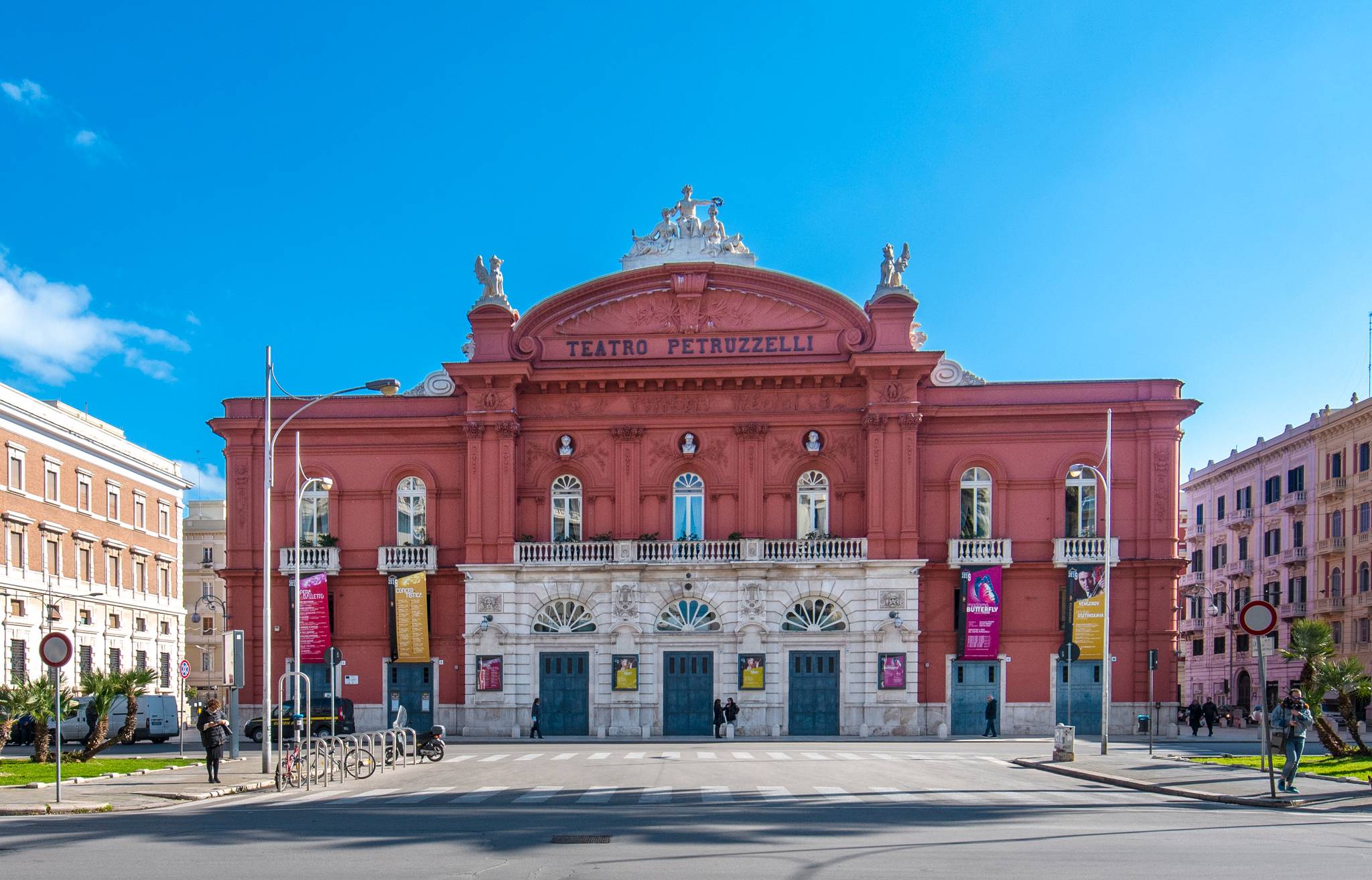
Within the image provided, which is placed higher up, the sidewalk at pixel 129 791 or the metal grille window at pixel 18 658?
the sidewalk at pixel 129 791

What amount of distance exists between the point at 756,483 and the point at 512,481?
8.92 m

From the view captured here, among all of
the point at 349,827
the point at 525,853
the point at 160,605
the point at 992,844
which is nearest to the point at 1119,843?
the point at 992,844

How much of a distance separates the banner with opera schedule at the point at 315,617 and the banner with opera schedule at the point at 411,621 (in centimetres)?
261

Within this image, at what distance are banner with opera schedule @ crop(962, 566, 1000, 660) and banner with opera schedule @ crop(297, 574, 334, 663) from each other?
22978mm

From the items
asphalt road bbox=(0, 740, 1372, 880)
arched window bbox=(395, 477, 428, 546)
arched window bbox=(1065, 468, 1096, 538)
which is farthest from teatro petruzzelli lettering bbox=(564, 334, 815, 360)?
asphalt road bbox=(0, 740, 1372, 880)

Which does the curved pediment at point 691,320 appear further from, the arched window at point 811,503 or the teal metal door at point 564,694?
the teal metal door at point 564,694

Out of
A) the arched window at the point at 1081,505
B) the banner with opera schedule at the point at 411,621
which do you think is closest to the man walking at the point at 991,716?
the arched window at the point at 1081,505

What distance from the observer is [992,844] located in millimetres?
15508

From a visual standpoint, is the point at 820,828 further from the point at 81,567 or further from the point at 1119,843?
the point at 81,567

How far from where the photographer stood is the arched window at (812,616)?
46.6 metres

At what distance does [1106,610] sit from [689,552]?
15.7m

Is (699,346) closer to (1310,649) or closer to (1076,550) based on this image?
(1076,550)

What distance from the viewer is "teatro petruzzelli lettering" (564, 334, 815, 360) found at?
48.2 m

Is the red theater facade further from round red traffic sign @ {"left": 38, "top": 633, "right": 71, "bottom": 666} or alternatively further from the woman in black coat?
round red traffic sign @ {"left": 38, "top": 633, "right": 71, "bottom": 666}
